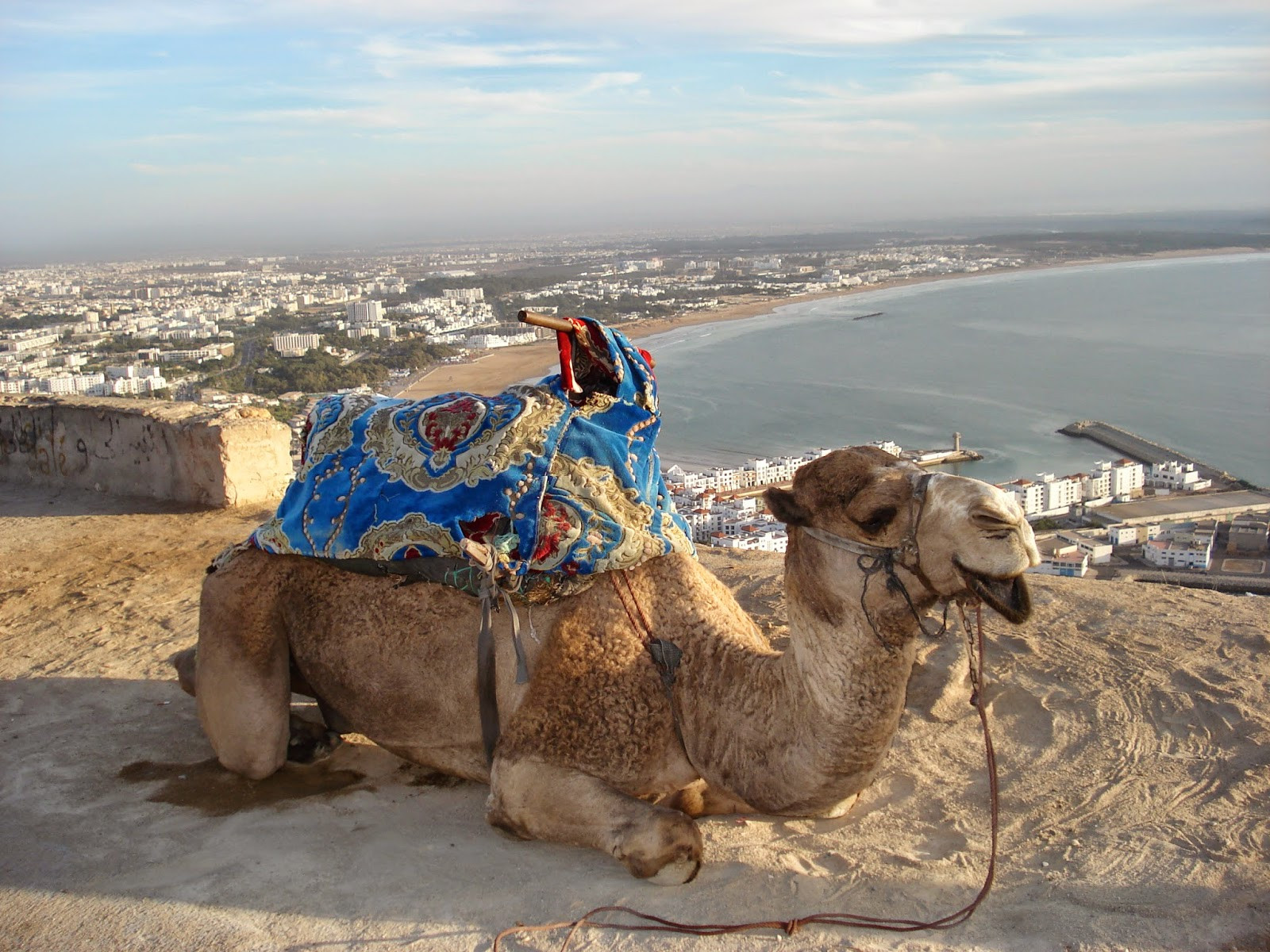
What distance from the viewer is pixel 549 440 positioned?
3713 mm

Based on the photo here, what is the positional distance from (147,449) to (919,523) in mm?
7332

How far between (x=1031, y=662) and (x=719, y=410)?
81.7 feet

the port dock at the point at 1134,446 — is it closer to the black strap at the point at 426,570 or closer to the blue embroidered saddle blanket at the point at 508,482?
the blue embroidered saddle blanket at the point at 508,482

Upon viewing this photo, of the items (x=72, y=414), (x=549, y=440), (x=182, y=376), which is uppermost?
(x=549, y=440)

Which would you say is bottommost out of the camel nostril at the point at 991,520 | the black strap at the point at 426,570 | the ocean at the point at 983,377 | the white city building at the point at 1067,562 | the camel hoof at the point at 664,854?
the ocean at the point at 983,377

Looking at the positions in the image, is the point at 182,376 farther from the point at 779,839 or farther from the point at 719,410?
the point at 779,839

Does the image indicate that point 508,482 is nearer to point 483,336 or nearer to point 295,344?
point 295,344

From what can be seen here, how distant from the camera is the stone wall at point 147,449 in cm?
808

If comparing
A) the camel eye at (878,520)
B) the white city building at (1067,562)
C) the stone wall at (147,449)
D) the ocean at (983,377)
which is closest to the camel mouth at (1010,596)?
the camel eye at (878,520)

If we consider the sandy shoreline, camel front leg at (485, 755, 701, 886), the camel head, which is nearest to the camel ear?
the camel head

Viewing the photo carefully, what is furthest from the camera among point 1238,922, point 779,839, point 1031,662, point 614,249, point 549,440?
point 614,249

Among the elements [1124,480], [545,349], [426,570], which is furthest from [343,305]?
[426,570]

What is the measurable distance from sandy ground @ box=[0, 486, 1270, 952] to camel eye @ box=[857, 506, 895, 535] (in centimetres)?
108

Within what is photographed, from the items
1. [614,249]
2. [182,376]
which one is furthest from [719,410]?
[614,249]
